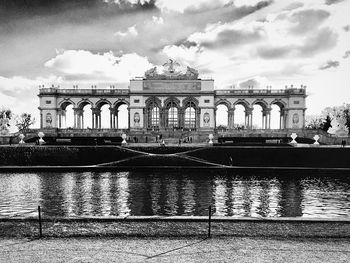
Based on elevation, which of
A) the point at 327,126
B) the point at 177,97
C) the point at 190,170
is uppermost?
the point at 177,97

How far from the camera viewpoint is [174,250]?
9.53 meters

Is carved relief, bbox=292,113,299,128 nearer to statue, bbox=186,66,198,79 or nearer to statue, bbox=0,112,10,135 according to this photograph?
statue, bbox=186,66,198,79

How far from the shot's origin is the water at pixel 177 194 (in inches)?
716

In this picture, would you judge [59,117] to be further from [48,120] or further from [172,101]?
[172,101]

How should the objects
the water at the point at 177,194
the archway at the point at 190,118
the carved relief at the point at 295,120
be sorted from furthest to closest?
the archway at the point at 190,118 < the carved relief at the point at 295,120 < the water at the point at 177,194

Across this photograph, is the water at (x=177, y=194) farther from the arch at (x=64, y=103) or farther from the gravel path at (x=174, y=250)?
the arch at (x=64, y=103)

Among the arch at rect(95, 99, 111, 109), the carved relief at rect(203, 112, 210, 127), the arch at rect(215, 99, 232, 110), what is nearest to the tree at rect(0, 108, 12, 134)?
the arch at rect(95, 99, 111, 109)

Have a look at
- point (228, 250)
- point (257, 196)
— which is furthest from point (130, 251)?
point (257, 196)

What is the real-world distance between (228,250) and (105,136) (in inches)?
2018

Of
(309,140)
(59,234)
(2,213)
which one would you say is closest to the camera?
(59,234)

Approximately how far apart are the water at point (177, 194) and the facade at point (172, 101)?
119ft

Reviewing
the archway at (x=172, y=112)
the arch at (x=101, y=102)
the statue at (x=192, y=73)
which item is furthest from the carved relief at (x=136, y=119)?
the statue at (x=192, y=73)

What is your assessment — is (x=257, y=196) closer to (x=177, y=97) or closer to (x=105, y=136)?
(x=105, y=136)

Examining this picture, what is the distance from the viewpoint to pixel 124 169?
37531 mm
